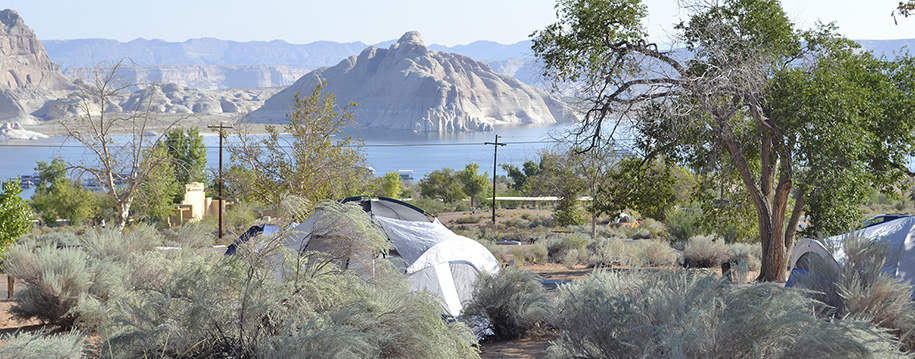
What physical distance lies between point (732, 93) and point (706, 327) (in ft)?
22.2

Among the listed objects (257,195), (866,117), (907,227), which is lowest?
(257,195)

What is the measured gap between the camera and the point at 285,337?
5.11 metres

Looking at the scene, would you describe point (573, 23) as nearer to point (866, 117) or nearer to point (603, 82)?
point (603, 82)

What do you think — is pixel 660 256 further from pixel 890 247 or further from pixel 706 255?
pixel 890 247

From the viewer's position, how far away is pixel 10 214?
40.5 feet

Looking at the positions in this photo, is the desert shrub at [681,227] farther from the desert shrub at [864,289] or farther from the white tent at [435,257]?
the desert shrub at [864,289]

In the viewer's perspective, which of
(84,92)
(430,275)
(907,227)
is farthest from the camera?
(84,92)

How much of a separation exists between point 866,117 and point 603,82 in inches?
154

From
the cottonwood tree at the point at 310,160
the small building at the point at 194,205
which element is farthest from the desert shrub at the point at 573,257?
the small building at the point at 194,205

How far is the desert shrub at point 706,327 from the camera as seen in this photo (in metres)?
4.60

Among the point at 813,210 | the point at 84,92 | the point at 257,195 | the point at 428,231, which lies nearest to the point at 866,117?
the point at 813,210

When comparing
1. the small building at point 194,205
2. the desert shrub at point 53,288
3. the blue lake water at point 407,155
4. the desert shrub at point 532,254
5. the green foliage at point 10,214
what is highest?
the green foliage at point 10,214

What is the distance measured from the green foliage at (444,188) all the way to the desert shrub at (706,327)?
5046cm

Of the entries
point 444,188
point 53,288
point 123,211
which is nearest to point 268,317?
point 53,288
